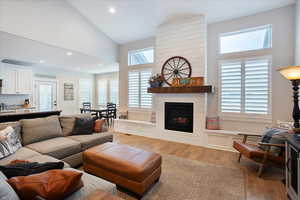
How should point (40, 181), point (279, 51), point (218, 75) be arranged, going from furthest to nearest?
point (218, 75), point (279, 51), point (40, 181)

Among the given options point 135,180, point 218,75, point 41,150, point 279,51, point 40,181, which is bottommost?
point 135,180

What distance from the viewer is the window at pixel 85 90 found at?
28.0 feet

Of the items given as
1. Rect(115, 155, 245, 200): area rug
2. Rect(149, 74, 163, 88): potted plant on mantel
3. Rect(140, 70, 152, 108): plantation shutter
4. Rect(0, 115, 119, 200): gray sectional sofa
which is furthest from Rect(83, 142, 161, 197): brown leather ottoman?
Rect(140, 70, 152, 108): plantation shutter

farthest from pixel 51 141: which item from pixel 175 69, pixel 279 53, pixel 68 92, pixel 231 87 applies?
pixel 68 92

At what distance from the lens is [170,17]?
13.7 ft

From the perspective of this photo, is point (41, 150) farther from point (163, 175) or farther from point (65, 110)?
point (65, 110)

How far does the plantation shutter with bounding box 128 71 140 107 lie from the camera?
17.8ft

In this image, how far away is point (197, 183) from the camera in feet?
7.25

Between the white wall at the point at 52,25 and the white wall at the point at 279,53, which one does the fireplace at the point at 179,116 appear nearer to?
the white wall at the point at 279,53

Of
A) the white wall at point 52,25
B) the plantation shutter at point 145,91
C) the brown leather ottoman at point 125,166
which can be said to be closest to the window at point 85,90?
the white wall at point 52,25

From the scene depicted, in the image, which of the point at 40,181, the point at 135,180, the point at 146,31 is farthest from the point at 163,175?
the point at 146,31

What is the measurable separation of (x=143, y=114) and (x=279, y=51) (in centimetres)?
409

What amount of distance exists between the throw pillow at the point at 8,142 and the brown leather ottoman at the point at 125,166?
40.4 inches

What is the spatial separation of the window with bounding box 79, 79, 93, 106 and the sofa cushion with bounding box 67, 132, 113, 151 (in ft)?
19.8
